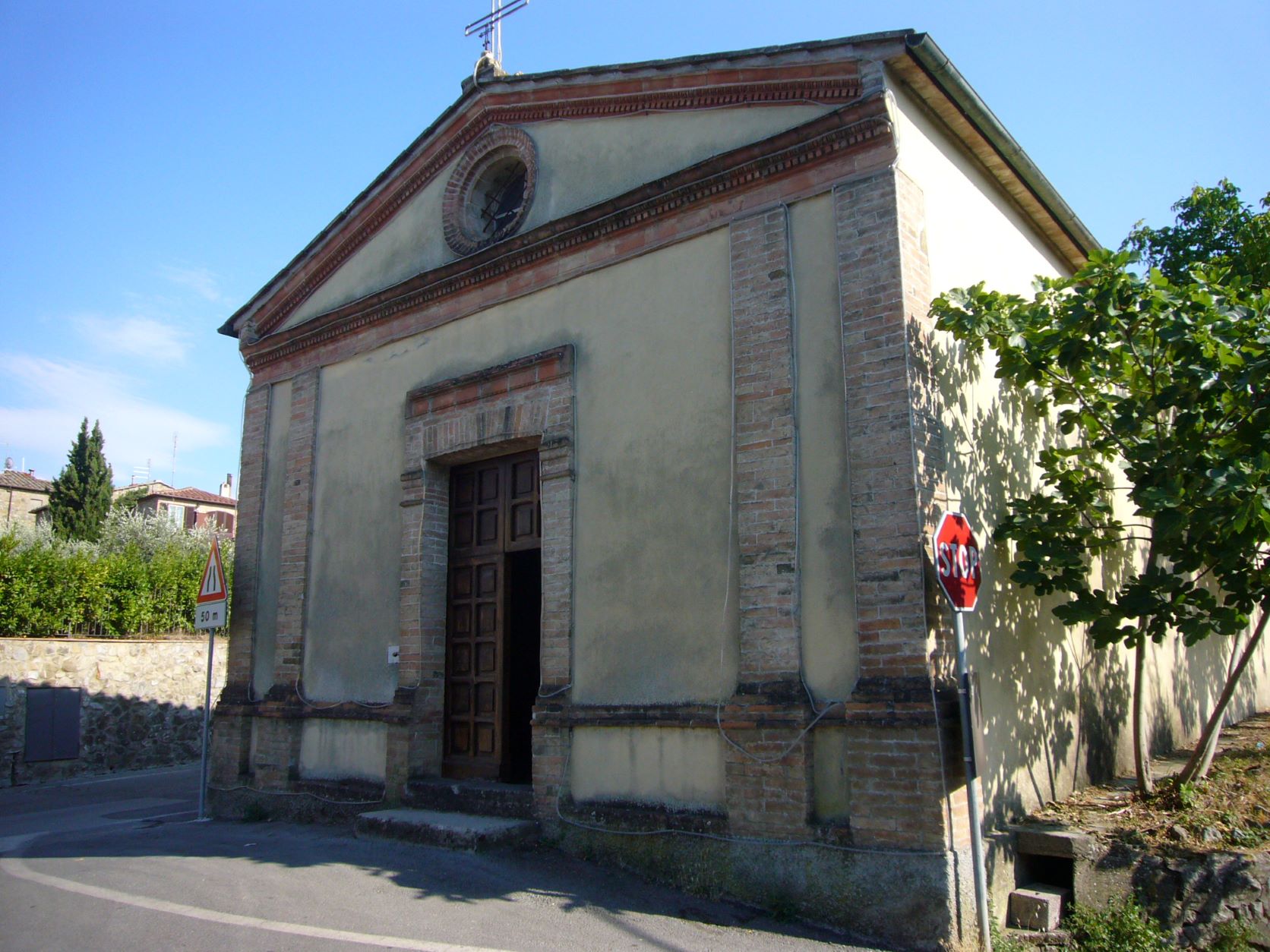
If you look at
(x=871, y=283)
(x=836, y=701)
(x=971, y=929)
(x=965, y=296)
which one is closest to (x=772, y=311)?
(x=871, y=283)

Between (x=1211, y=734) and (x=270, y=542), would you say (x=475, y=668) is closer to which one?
(x=270, y=542)

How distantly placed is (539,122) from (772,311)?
3.85 meters

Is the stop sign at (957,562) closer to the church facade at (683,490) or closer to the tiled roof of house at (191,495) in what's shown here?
the church facade at (683,490)

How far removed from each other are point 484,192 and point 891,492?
601cm

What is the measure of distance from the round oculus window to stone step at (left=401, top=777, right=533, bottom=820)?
5.15m

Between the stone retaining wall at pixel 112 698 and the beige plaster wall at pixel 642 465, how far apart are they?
8.50m

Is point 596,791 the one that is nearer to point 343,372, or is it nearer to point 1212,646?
point 343,372

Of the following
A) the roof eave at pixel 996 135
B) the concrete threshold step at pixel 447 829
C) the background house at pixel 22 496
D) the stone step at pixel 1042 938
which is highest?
the background house at pixel 22 496

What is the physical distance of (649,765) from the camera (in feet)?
23.1

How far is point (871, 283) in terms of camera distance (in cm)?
645

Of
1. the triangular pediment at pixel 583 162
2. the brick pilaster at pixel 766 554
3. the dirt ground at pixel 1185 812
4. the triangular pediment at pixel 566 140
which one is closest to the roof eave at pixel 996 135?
the triangular pediment at pixel 583 162

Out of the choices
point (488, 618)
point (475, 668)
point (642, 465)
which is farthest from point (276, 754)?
point (642, 465)

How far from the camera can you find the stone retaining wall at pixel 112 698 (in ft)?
47.8

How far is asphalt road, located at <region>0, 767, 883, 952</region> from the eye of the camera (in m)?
5.54
